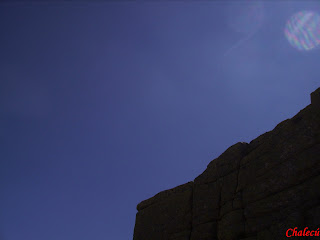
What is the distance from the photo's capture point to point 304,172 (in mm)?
14578

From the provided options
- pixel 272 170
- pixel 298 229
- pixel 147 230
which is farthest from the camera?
pixel 147 230

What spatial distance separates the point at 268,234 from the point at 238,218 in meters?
2.47

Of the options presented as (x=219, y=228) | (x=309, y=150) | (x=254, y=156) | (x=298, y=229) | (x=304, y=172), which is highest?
(x=254, y=156)

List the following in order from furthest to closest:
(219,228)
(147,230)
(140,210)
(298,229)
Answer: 1. (140,210)
2. (147,230)
3. (219,228)
4. (298,229)

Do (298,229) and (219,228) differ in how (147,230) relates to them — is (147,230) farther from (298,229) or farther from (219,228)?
(298,229)

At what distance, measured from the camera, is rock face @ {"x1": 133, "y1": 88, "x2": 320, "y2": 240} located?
14.2 metres

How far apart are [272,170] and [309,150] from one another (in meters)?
2.44

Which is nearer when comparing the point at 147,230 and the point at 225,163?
the point at 225,163

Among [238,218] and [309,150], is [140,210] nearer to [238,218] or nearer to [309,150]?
[238,218]

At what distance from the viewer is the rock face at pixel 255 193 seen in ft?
46.8

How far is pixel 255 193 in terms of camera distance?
1662cm

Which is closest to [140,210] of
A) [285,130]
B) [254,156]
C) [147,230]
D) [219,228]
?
[147,230]

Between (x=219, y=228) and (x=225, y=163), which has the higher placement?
(x=225, y=163)

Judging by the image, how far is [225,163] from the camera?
2033 centimetres
